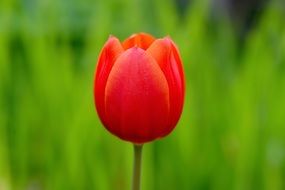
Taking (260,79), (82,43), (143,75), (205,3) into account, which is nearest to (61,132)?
(260,79)

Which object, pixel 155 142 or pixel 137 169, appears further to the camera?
pixel 155 142

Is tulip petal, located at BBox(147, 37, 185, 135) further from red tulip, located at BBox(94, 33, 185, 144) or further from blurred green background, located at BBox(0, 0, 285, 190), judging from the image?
blurred green background, located at BBox(0, 0, 285, 190)

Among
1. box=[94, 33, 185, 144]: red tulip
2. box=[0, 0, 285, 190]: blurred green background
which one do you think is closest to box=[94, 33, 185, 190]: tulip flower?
box=[94, 33, 185, 144]: red tulip

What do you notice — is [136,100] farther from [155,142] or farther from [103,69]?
[155,142]

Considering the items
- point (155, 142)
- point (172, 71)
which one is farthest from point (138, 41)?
point (155, 142)

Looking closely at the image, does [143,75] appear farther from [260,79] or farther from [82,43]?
[82,43]

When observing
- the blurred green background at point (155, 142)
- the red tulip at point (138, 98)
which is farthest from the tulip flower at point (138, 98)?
the blurred green background at point (155, 142)
